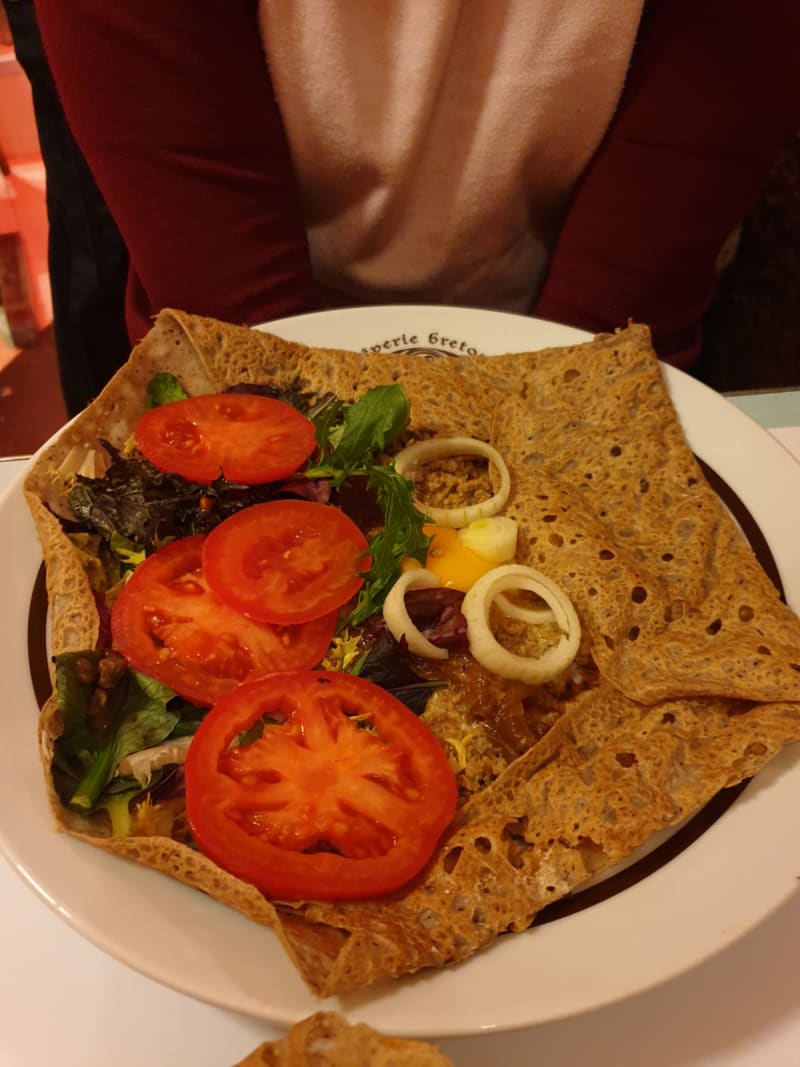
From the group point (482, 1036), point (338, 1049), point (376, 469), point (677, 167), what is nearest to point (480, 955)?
point (482, 1036)

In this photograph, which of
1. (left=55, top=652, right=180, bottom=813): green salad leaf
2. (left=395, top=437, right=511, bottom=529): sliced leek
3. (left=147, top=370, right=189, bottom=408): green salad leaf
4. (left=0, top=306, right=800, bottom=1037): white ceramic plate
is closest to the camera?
(left=0, top=306, right=800, bottom=1037): white ceramic plate

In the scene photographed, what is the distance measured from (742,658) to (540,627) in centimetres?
45

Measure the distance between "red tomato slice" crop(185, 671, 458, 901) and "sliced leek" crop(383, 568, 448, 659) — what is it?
0.17 meters

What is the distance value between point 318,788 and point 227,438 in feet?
3.33

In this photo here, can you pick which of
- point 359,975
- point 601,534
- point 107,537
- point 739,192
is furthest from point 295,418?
point 739,192

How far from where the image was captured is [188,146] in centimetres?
238

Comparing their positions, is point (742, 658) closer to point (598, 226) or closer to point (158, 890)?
point (158, 890)

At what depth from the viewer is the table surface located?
151 cm

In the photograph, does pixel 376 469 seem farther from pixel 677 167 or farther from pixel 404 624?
pixel 677 167

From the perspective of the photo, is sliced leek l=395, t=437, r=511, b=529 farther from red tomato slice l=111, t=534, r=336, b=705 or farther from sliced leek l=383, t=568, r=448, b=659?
red tomato slice l=111, t=534, r=336, b=705

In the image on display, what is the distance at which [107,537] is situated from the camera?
2117mm

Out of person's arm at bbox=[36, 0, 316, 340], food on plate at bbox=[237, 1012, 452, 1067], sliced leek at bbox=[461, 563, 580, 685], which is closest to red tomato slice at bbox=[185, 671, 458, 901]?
sliced leek at bbox=[461, 563, 580, 685]

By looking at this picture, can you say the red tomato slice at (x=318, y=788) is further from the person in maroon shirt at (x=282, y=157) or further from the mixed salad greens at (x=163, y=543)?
the person in maroon shirt at (x=282, y=157)

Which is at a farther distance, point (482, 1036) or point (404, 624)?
point (404, 624)
